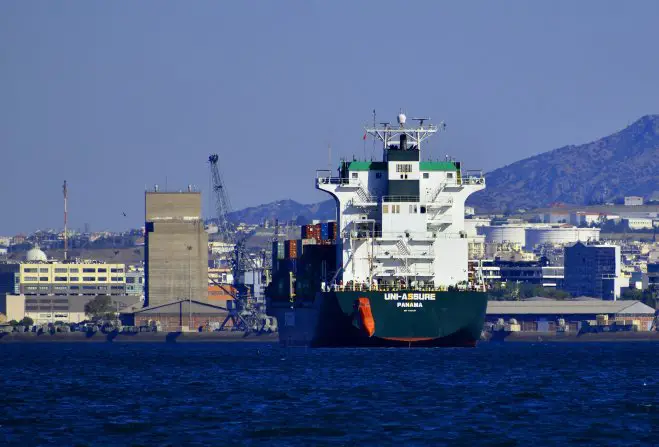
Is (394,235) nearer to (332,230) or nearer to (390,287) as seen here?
(390,287)

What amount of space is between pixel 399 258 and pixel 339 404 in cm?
4901

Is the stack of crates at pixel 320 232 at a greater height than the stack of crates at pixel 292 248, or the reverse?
the stack of crates at pixel 320 232

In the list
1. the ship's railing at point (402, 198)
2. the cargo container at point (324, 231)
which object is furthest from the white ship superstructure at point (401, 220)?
the cargo container at point (324, 231)

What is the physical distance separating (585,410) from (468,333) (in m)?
52.3

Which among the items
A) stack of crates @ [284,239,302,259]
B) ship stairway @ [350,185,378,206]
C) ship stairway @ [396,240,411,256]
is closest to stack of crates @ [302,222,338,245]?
stack of crates @ [284,239,302,259]

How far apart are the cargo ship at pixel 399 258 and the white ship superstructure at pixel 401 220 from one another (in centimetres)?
6

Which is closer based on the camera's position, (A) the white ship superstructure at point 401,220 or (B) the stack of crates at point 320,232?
(A) the white ship superstructure at point 401,220

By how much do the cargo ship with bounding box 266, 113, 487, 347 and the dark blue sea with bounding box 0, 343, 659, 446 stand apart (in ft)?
35.6

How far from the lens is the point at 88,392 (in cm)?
7800

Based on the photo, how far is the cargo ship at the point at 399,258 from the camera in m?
116

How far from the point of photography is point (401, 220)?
119812 mm

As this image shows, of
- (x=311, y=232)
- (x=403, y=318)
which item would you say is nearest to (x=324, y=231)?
(x=311, y=232)

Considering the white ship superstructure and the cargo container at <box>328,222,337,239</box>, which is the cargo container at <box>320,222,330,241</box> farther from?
the white ship superstructure

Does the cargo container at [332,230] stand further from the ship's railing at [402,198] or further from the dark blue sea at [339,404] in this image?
the dark blue sea at [339,404]
